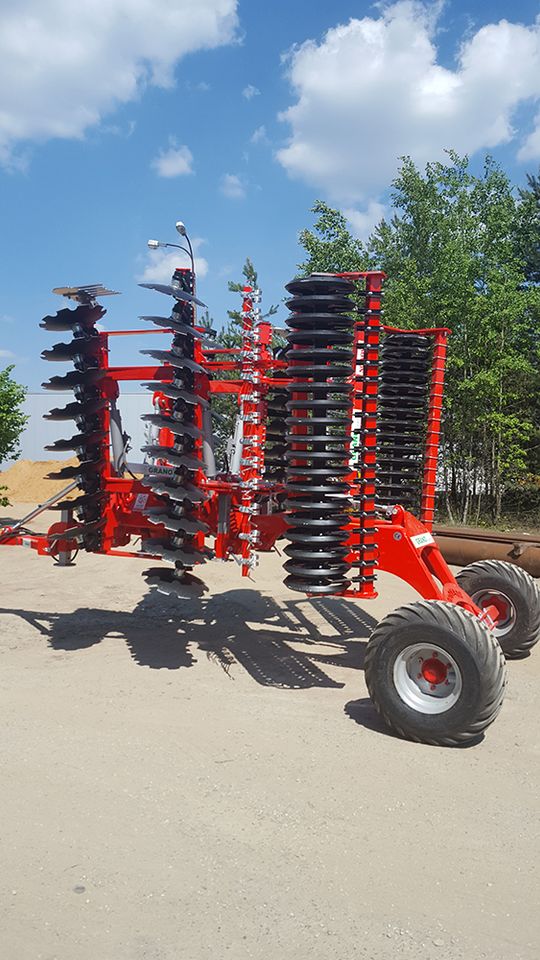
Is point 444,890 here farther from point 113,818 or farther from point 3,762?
point 3,762

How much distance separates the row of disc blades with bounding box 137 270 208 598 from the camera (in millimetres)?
5648

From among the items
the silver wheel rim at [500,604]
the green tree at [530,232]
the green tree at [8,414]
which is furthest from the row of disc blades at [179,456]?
the green tree at [530,232]

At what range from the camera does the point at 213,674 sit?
6.33 m

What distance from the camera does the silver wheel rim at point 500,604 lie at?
7066 millimetres

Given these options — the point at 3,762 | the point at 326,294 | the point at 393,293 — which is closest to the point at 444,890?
the point at 3,762

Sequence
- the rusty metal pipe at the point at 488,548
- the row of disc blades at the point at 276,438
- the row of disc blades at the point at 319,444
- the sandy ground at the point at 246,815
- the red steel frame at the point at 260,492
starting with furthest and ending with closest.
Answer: the rusty metal pipe at the point at 488,548
the row of disc blades at the point at 276,438
the red steel frame at the point at 260,492
the row of disc blades at the point at 319,444
the sandy ground at the point at 246,815

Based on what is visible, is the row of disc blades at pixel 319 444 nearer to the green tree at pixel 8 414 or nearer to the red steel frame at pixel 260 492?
the red steel frame at pixel 260 492

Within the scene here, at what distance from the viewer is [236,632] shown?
7.75m

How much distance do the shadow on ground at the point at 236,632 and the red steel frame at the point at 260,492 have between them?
40.1 inches

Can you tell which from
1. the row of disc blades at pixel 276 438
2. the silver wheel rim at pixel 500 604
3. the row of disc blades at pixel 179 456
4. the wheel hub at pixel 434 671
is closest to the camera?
the wheel hub at pixel 434 671

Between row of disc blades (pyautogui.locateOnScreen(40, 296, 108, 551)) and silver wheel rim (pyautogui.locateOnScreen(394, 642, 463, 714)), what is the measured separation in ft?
9.80

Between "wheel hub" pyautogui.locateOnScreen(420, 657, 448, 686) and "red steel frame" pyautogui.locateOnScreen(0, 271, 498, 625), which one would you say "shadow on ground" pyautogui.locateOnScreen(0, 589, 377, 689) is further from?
"wheel hub" pyautogui.locateOnScreen(420, 657, 448, 686)

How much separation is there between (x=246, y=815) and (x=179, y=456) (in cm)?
271

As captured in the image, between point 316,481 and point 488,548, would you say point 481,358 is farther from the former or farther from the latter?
point 316,481
